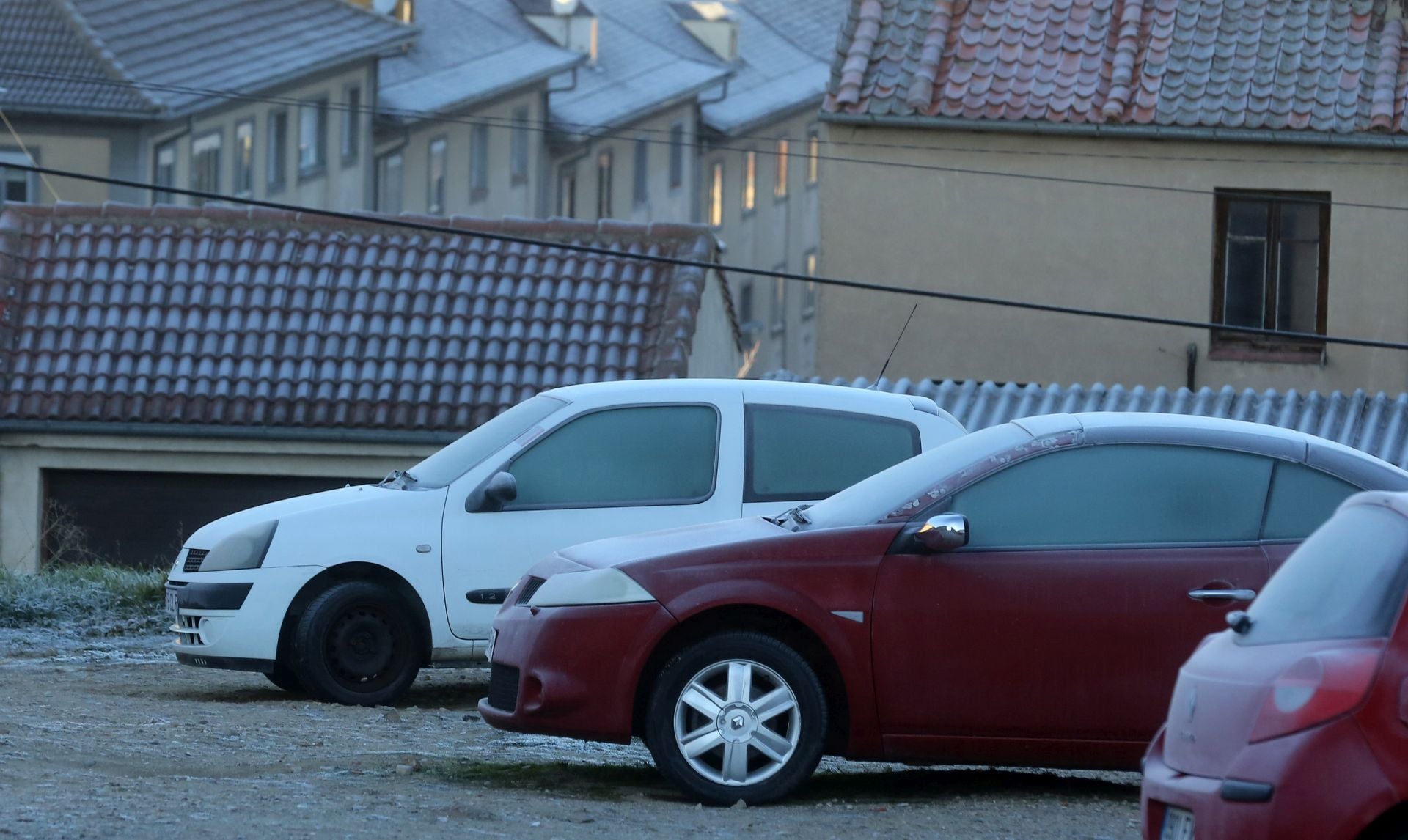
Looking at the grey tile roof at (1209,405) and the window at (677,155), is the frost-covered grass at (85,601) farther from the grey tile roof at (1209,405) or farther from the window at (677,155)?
the window at (677,155)

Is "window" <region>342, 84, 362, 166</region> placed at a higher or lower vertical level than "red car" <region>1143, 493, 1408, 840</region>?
higher

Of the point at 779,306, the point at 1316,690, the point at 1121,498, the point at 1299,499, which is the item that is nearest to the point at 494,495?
the point at 1121,498

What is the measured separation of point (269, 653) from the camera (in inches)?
414

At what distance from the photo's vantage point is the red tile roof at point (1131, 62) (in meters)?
19.9

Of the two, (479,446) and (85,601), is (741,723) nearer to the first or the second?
(479,446)

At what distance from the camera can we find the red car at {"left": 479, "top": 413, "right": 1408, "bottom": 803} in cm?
777

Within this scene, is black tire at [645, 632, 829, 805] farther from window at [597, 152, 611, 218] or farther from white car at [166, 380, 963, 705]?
window at [597, 152, 611, 218]

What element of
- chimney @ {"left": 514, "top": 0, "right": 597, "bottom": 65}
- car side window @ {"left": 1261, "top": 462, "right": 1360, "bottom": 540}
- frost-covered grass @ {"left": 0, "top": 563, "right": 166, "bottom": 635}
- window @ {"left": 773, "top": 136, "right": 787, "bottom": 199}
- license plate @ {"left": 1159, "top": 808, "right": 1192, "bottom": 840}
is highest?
chimney @ {"left": 514, "top": 0, "right": 597, "bottom": 65}

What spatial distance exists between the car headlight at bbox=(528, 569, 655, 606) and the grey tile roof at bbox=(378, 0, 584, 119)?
3965 centimetres

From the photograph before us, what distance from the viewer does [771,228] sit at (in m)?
61.7

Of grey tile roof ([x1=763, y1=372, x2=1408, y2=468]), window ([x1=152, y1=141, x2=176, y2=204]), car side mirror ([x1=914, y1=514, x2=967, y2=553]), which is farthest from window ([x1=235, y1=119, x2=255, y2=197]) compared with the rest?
car side mirror ([x1=914, y1=514, x2=967, y2=553])

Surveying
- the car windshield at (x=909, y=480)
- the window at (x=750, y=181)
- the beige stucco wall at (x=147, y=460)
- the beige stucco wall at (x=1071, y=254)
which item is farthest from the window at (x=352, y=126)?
the car windshield at (x=909, y=480)

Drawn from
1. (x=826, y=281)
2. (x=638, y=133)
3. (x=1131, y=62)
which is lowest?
(x=826, y=281)

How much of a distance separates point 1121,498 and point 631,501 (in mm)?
3024
